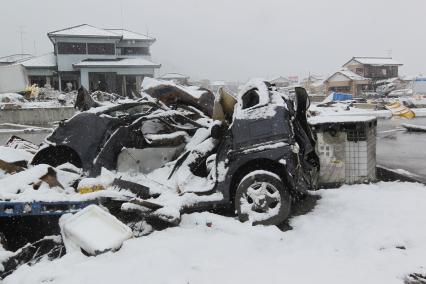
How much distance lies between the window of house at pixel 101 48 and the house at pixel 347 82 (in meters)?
32.4

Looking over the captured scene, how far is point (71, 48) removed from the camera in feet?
119

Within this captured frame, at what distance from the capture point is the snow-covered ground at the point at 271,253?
11.7 feet

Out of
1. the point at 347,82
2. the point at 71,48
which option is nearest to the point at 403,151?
the point at 71,48

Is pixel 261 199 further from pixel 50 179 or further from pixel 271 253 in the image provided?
pixel 50 179

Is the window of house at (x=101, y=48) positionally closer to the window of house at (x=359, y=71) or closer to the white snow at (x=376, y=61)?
the white snow at (x=376, y=61)

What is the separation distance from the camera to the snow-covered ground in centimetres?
357

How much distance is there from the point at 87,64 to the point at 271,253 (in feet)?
109

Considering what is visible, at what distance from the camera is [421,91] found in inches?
1992

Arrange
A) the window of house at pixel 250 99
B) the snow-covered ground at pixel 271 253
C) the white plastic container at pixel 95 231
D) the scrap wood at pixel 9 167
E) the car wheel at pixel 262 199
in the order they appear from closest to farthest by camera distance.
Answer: the snow-covered ground at pixel 271 253, the white plastic container at pixel 95 231, the car wheel at pixel 262 199, the window of house at pixel 250 99, the scrap wood at pixel 9 167

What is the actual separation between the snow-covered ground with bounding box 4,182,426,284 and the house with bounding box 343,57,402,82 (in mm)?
Result: 59847

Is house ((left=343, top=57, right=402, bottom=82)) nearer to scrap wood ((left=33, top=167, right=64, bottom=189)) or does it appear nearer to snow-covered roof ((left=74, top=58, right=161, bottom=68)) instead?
snow-covered roof ((left=74, top=58, right=161, bottom=68))

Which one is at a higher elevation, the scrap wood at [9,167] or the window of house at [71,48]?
the window of house at [71,48]

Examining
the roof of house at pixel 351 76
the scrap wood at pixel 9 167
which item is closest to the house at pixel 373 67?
the roof of house at pixel 351 76

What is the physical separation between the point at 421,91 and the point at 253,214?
5285cm
